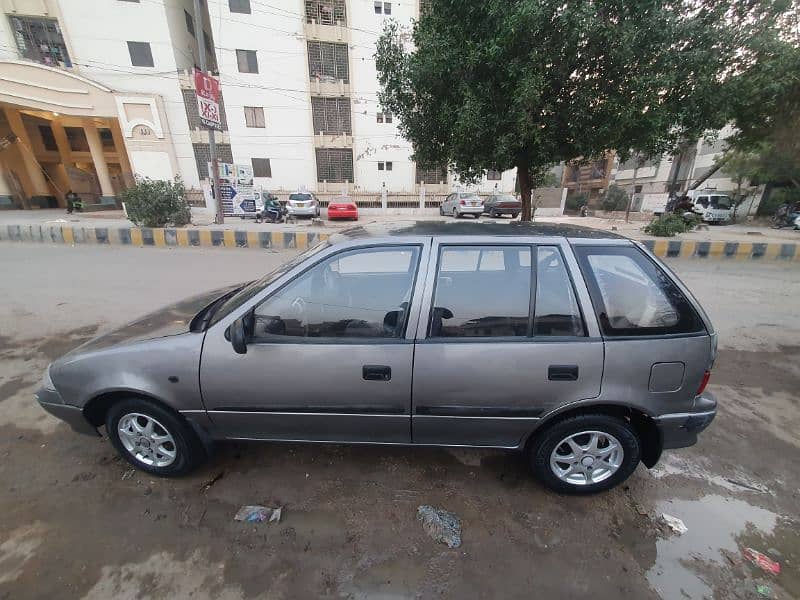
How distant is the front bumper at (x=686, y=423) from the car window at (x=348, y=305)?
1667 mm

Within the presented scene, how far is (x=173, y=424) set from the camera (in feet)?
6.97

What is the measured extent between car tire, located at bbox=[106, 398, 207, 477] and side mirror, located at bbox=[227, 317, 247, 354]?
0.72 metres

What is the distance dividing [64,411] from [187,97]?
25604 mm

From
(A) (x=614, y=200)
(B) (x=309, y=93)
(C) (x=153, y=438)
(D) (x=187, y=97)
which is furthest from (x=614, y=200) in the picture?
(C) (x=153, y=438)

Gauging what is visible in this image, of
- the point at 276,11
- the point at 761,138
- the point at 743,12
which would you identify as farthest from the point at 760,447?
the point at 276,11

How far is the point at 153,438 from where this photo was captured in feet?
7.24

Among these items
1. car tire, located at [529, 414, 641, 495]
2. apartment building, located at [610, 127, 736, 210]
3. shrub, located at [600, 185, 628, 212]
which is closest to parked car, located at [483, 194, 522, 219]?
apartment building, located at [610, 127, 736, 210]

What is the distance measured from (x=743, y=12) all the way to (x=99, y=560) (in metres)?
8.58

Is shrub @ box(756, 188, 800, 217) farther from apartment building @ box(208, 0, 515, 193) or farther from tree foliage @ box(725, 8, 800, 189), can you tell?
tree foliage @ box(725, 8, 800, 189)

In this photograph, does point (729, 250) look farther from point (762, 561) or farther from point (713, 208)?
point (713, 208)

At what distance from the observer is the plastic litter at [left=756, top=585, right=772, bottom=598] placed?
167 centimetres

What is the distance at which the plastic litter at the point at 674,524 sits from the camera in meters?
1.98

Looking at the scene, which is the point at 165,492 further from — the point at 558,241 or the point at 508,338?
the point at 558,241

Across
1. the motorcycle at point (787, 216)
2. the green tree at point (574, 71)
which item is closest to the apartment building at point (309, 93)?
the green tree at point (574, 71)
